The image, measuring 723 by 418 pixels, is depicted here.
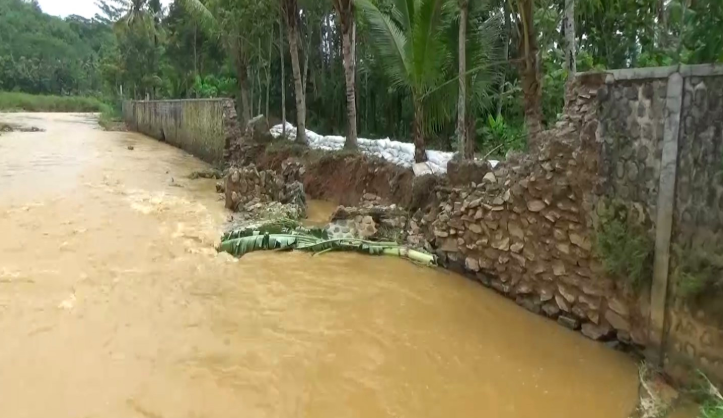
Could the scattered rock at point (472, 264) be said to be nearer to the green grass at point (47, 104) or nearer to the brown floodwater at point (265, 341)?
the brown floodwater at point (265, 341)

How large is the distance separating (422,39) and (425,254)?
3.97 meters

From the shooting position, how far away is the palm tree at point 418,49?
9383 millimetres

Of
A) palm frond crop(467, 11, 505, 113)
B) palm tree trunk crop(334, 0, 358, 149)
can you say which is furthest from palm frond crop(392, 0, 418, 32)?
palm tree trunk crop(334, 0, 358, 149)

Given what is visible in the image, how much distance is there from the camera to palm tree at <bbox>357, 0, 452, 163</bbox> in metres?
9.38

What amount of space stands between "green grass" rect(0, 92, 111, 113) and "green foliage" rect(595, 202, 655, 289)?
154 ft

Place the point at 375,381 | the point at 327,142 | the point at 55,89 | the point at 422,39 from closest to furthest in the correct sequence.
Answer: the point at 375,381, the point at 422,39, the point at 327,142, the point at 55,89

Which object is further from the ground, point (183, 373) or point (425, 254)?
point (425, 254)

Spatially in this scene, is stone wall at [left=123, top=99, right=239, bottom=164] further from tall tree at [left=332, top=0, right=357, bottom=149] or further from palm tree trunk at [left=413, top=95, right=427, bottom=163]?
palm tree trunk at [left=413, top=95, right=427, bottom=163]

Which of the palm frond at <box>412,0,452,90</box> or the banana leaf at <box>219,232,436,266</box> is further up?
the palm frond at <box>412,0,452,90</box>

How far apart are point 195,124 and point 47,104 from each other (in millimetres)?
37795

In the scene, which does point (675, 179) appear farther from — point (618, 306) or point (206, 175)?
point (206, 175)

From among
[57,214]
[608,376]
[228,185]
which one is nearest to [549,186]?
[608,376]

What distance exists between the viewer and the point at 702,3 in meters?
4.04

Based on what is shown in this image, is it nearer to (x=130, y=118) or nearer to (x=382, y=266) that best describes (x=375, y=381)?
(x=382, y=266)
